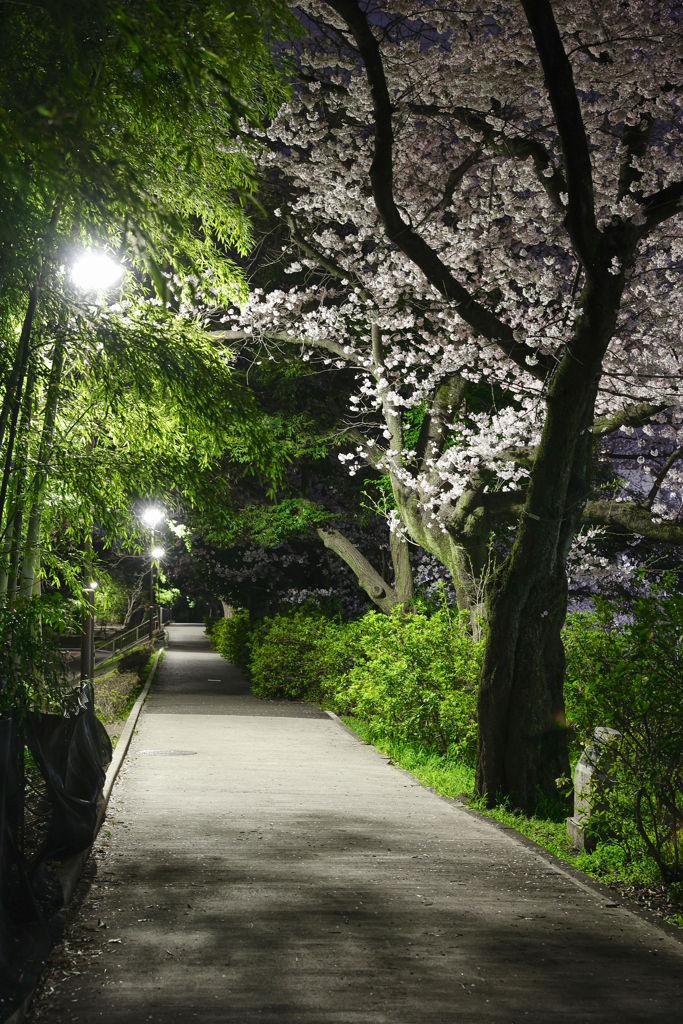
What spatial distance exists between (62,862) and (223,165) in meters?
5.03

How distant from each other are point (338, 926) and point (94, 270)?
4451 mm

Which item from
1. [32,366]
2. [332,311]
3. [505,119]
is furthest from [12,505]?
[332,311]

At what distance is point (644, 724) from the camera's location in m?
6.06

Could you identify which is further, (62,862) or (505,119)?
(505,119)

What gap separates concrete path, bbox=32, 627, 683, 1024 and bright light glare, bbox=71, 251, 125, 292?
162 inches

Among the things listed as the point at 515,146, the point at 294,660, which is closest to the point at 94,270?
the point at 515,146

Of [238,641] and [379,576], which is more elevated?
[379,576]

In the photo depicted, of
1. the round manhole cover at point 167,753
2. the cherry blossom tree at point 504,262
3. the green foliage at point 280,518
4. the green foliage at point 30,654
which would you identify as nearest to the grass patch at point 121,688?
the round manhole cover at point 167,753

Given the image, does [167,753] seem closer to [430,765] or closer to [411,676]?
[411,676]

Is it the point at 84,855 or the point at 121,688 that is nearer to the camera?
the point at 84,855

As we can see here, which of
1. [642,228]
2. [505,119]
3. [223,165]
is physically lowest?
[223,165]

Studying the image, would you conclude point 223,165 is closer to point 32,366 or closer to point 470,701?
point 32,366

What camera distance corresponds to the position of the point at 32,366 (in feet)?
18.3

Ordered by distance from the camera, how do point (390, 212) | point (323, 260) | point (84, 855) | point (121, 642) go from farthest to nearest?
1. point (121, 642)
2. point (323, 260)
3. point (390, 212)
4. point (84, 855)
